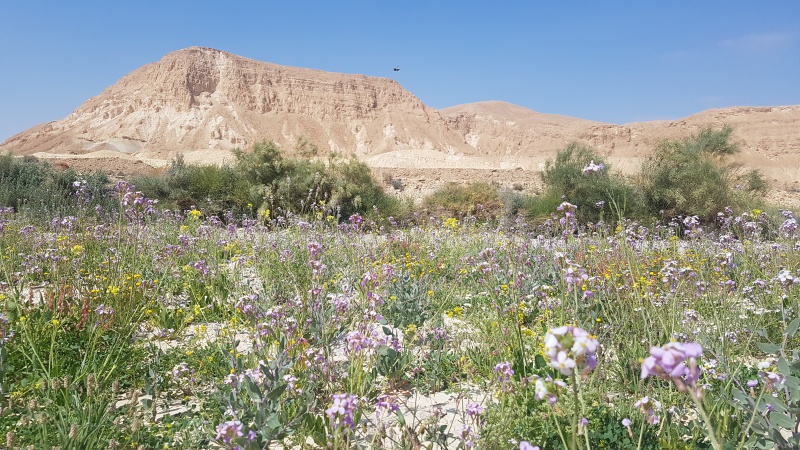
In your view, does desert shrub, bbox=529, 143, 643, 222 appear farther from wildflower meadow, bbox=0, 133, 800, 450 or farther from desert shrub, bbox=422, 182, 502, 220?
wildflower meadow, bbox=0, 133, 800, 450

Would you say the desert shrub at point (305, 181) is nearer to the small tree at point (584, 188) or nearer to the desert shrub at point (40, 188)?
the desert shrub at point (40, 188)

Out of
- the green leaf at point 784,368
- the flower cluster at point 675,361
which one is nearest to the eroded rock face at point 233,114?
the green leaf at point 784,368

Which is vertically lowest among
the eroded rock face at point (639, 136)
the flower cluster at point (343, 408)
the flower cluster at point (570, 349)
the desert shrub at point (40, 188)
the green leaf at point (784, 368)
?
the flower cluster at point (343, 408)

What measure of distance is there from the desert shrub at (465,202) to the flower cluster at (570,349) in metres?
12.7

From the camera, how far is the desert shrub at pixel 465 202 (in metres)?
14.5

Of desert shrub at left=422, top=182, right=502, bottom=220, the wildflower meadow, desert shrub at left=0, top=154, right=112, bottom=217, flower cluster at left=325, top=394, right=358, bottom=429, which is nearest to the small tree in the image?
desert shrub at left=422, top=182, right=502, bottom=220

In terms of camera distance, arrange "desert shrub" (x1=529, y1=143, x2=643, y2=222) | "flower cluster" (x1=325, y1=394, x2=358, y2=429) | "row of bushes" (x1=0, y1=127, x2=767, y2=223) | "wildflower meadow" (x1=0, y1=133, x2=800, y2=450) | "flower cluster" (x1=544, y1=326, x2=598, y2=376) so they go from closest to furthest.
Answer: "flower cluster" (x1=544, y1=326, x2=598, y2=376) < "flower cluster" (x1=325, y1=394, x2=358, y2=429) < "wildflower meadow" (x1=0, y1=133, x2=800, y2=450) < "desert shrub" (x1=529, y1=143, x2=643, y2=222) < "row of bushes" (x1=0, y1=127, x2=767, y2=223)

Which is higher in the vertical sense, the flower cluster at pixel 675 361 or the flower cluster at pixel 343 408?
the flower cluster at pixel 675 361

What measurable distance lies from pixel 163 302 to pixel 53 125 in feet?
236

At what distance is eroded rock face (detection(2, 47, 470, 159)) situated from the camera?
55625mm

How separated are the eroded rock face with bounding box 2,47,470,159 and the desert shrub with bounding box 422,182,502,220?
141ft

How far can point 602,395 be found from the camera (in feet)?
9.83

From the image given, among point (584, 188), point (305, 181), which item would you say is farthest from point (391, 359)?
point (584, 188)

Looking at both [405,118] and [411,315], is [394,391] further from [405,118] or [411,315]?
[405,118]
